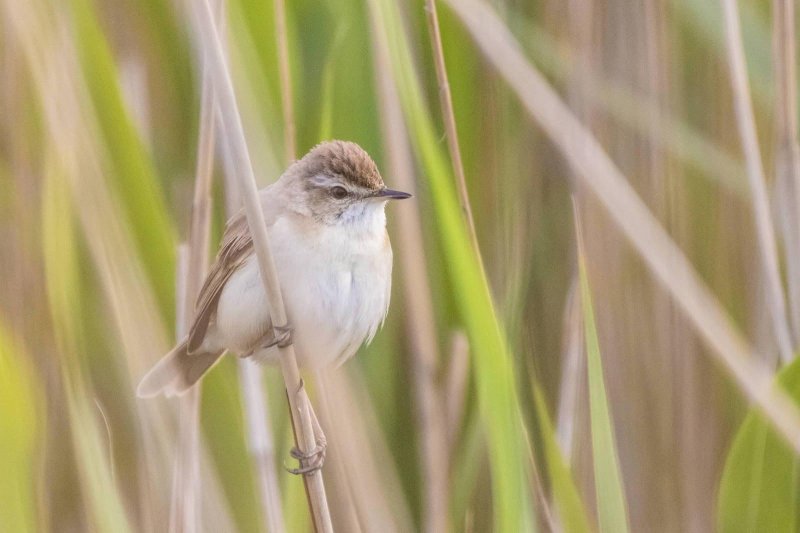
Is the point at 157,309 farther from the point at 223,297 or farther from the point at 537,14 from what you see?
the point at 537,14

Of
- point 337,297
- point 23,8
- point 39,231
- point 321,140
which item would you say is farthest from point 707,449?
point 23,8

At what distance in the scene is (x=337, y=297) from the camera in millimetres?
1147

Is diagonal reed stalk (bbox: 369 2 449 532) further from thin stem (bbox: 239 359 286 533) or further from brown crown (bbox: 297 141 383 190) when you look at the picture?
thin stem (bbox: 239 359 286 533)

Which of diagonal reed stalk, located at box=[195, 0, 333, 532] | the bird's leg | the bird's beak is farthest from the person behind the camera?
the bird's beak

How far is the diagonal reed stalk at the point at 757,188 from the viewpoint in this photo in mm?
1188

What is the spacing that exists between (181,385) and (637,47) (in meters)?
0.82

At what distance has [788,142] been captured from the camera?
1.19 m

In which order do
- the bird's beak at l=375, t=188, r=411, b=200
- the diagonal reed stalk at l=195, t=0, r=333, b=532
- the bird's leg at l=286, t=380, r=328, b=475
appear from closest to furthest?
the diagonal reed stalk at l=195, t=0, r=333, b=532 → the bird's leg at l=286, t=380, r=328, b=475 → the bird's beak at l=375, t=188, r=411, b=200

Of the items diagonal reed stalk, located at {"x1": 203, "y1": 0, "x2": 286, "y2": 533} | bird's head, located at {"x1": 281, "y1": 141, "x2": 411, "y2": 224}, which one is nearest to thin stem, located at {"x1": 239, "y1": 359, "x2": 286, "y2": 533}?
diagonal reed stalk, located at {"x1": 203, "y1": 0, "x2": 286, "y2": 533}

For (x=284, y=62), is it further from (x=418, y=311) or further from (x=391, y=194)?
(x=418, y=311)

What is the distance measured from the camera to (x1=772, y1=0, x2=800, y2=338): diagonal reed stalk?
117 cm

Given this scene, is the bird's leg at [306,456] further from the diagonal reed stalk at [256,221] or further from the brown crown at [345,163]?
the brown crown at [345,163]

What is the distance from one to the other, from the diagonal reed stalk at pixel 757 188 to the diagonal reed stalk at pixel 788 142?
0.06ft

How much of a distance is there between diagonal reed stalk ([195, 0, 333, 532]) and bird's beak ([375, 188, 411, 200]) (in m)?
0.22
